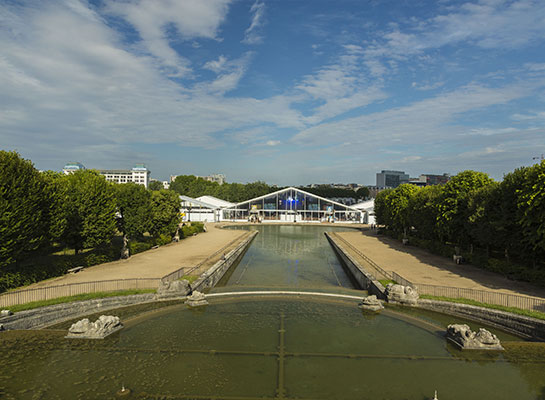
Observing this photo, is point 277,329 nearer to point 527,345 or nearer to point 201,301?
point 201,301

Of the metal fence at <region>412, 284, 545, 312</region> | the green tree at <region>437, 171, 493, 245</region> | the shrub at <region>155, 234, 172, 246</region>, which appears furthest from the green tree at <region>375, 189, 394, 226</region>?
the shrub at <region>155, 234, 172, 246</region>

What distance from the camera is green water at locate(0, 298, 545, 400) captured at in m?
9.50

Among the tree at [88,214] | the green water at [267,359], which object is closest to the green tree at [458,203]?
the green water at [267,359]

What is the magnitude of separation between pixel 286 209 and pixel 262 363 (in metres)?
56.9

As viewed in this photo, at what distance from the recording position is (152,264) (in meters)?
25.3

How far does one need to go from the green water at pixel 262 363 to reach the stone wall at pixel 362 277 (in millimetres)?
3989

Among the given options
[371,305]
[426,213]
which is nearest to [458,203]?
[426,213]

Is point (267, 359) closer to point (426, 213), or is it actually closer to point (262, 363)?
point (262, 363)

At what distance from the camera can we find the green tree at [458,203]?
2767 centimetres

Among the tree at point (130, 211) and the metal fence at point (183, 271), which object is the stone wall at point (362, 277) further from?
the tree at point (130, 211)

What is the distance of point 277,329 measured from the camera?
13.9m

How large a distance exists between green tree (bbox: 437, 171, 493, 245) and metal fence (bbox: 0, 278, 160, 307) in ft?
78.4

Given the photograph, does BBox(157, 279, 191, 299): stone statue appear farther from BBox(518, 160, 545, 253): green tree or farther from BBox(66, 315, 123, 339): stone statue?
BBox(518, 160, 545, 253): green tree

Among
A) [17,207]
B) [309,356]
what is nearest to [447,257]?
[309,356]
